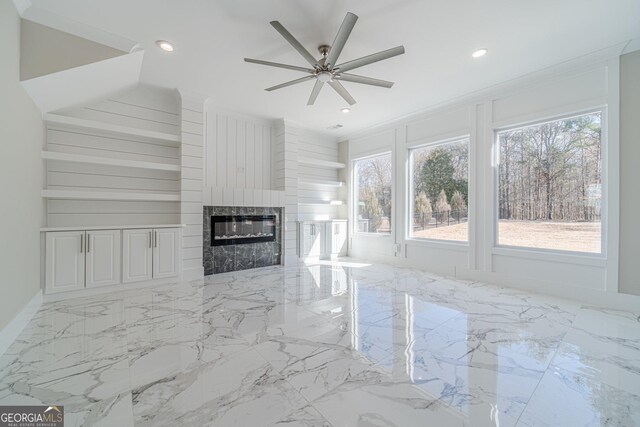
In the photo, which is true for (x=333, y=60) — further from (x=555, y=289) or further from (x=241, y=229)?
(x=555, y=289)

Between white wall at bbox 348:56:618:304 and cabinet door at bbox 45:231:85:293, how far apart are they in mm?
4945

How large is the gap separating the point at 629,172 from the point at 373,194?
12.6 ft

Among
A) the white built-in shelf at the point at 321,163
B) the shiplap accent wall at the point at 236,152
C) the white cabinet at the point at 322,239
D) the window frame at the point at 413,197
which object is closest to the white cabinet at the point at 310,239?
the white cabinet at the point at 322,239

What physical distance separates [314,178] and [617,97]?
15.9 ft

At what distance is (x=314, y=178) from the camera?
6.29 m

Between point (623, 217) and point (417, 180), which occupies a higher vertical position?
point (417, 180)

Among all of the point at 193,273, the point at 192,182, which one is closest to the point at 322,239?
the point at 193,273

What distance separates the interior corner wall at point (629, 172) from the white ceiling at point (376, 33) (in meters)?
0.42

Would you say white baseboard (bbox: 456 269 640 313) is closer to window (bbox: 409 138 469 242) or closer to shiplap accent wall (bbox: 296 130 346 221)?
window (bbox: 409 138 469 242)

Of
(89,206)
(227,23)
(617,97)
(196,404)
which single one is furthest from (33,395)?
(617,97)

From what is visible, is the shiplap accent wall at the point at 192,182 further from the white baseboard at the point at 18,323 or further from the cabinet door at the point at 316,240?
the cabinet door at the point at 316,240

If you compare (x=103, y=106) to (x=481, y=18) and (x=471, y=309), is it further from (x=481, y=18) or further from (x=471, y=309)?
(x=471, y=309)

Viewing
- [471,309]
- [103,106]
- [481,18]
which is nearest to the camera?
[481,18]

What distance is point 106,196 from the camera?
11.9ft
